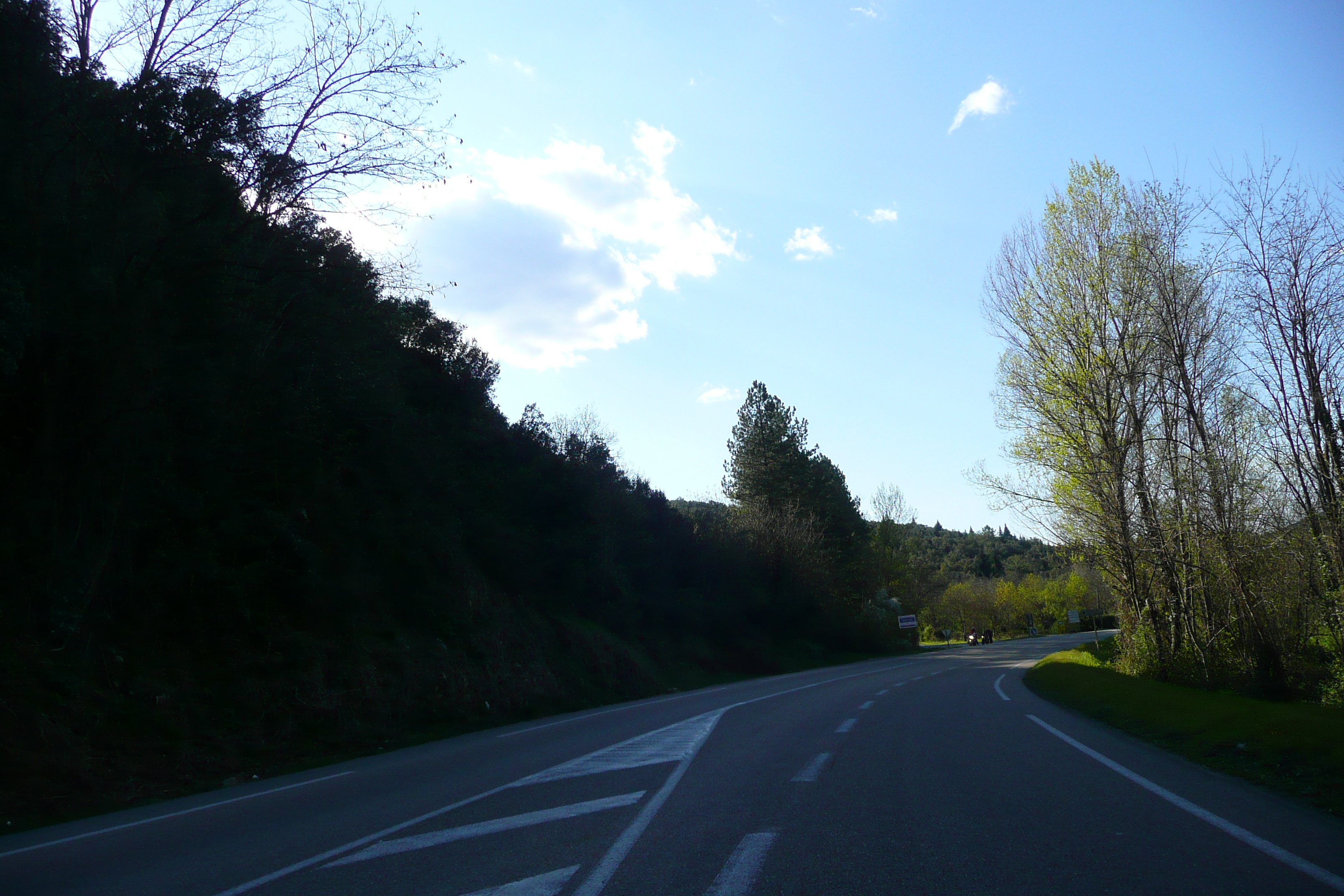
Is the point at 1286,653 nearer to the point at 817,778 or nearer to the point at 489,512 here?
the point at 817,778

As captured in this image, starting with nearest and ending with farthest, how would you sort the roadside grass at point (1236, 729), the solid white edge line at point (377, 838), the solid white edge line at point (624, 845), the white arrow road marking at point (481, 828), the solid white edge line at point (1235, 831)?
the solid white edge line at point (1235, 831)
the solid white edge line at point (624, 845)
the solid white edge line at point (377, 838)
the white arrow road marking at point (481, 828)
the roadside grass at point (1236, 729)

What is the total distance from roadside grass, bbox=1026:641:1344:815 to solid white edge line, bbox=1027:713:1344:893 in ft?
3.44

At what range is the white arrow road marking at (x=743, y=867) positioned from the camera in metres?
4.86

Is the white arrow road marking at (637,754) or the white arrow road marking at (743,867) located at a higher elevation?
the white arrow road marking at (743,867)

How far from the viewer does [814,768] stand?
9.26 meters

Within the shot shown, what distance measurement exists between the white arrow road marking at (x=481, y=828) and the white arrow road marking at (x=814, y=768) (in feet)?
5.90

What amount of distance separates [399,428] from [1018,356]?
1880 centimetres

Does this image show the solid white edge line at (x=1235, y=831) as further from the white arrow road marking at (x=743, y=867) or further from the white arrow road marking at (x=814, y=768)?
the white arrow road marking at (x=743, y=867)

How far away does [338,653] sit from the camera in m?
19.0

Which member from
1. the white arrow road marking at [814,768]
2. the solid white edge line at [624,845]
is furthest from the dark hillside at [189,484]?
the white arrow road marking at [814,768]

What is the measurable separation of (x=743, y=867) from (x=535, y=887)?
133 cm

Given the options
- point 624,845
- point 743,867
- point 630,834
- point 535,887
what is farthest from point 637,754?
point 535,887

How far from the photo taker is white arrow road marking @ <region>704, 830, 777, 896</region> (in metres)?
4.86

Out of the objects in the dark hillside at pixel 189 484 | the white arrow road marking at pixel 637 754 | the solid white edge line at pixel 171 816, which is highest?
the dark hillside at pixel 189 484
